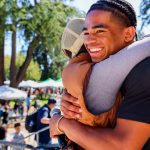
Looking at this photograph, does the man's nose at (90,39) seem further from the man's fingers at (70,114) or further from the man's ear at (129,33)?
the man's fingers at (70,114)

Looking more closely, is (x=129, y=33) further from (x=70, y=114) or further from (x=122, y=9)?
(x=70, y=114)

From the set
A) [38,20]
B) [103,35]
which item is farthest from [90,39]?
[38,20]

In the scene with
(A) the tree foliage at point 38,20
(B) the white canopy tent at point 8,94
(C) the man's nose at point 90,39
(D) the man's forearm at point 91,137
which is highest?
(A) the tree foliage at point 38,20

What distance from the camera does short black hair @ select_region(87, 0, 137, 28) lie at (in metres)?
1.84

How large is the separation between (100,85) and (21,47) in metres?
28.2

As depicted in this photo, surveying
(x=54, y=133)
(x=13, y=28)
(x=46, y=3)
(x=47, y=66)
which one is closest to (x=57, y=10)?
(x=46, y=3)

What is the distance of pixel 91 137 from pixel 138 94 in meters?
0.27

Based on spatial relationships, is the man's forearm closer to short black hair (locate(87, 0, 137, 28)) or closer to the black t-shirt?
the black t-shirt

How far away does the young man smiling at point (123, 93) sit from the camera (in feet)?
5.14

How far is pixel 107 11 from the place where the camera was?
184 cm

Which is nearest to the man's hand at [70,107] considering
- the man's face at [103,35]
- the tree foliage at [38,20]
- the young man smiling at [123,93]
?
the young man smiling at [123,93]

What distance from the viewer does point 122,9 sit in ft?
6.03

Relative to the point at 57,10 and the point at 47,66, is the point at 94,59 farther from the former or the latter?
the point at 47,66

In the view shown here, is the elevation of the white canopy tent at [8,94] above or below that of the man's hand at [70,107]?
below
